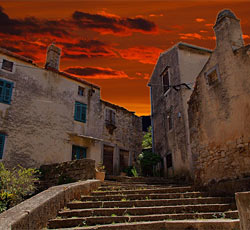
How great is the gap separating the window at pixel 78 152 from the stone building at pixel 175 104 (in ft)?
15.7

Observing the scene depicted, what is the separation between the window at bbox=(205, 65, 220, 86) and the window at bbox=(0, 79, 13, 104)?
9.47 meters

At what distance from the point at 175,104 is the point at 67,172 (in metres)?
7.36

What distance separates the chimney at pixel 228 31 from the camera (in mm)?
8156

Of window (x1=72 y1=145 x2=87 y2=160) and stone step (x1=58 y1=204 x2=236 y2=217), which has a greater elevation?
window (x1=72 y1=145 x2=87 y2=160)

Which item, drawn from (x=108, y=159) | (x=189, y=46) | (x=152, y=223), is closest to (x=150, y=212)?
(x=152, y=223)

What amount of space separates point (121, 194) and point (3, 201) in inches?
140

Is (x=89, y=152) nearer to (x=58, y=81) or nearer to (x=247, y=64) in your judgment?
(x=58, y=81)

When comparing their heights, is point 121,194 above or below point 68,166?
below

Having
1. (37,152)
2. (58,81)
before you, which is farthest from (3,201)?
(58,81)

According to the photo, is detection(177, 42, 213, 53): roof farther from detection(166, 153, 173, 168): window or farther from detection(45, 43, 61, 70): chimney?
detection(45, 43, 61, 70): chimney

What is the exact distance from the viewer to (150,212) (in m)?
5.69

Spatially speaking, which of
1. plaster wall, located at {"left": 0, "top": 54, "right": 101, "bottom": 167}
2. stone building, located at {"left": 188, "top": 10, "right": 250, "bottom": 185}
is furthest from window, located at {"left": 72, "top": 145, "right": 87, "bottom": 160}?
stone building, located at {"left": 188, "top": 10, "right": 250, "bottom": 185}

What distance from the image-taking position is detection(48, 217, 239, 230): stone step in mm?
4672

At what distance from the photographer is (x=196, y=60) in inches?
→ 602
